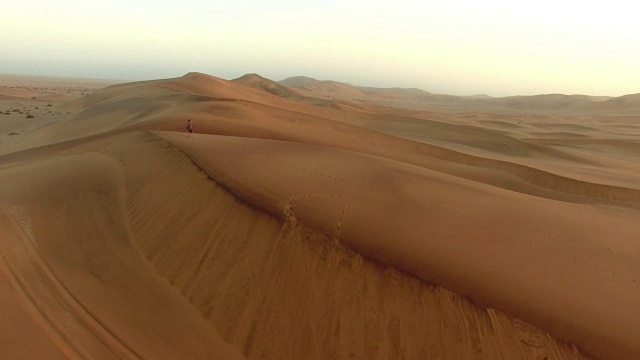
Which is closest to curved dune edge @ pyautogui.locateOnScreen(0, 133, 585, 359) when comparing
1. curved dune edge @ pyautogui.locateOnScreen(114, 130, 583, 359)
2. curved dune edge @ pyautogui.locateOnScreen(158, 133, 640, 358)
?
curved dune edge @ pyautogui.locateOnScreen(114, 130, 583, 359)

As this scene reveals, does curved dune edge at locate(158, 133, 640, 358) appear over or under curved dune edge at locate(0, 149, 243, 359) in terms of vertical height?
over

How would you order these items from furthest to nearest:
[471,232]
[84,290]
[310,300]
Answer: [471,232] → [84,290] → [310,300]

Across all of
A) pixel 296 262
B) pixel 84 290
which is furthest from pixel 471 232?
pixel 84 290

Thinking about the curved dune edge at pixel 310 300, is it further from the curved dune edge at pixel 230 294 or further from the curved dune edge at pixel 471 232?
the curved dune edge at pixel 471 232

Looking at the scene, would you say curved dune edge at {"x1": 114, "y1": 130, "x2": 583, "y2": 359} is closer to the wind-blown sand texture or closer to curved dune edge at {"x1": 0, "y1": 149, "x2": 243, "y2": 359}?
the wind-blown sand texture

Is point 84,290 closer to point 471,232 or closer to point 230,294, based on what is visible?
point 230,294

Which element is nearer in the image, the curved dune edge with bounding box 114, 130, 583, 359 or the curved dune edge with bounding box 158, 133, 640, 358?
the curved dune edge with bounding box 114, 130, 583, 359

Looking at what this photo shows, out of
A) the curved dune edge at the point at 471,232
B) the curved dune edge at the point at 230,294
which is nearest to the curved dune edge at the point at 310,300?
the curved dune edge at the point at 230,294

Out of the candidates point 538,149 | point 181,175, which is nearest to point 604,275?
point 181,175

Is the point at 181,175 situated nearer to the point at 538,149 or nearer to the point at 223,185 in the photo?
the point at 223,185
